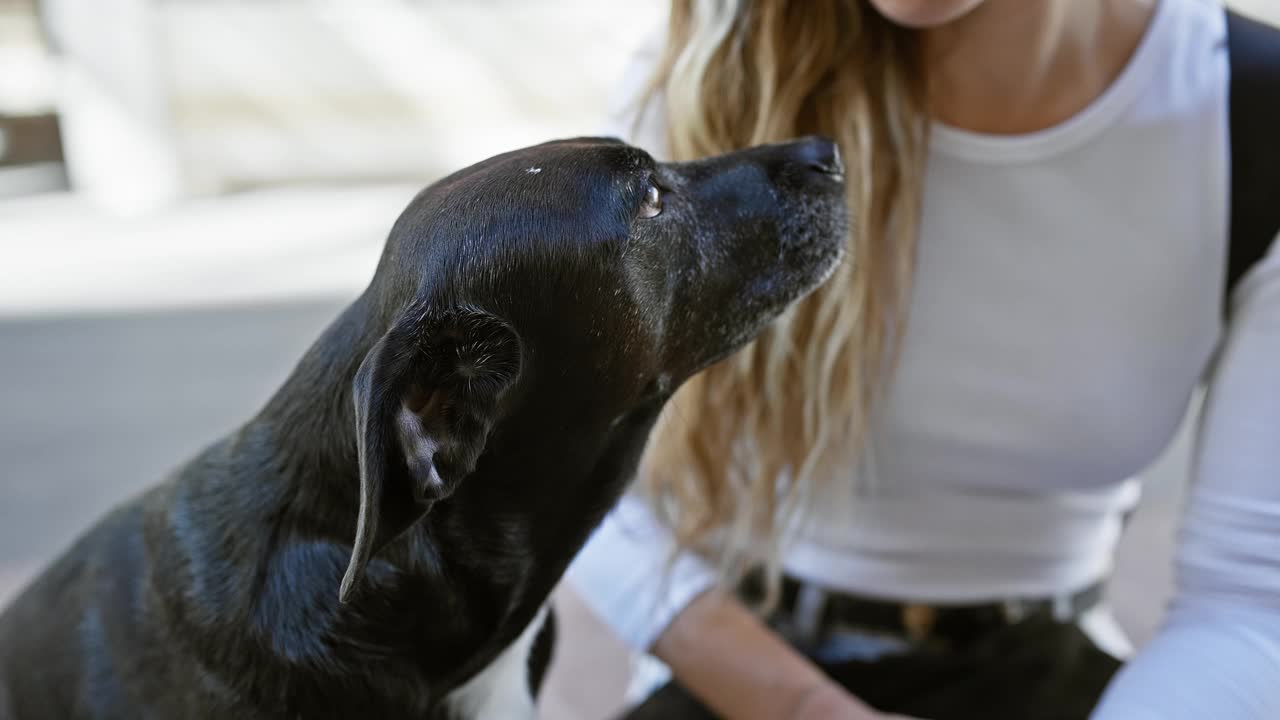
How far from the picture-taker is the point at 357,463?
831 mm

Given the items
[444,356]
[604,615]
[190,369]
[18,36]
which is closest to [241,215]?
[18,36]

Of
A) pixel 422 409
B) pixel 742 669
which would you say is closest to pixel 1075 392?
pixel 742 669

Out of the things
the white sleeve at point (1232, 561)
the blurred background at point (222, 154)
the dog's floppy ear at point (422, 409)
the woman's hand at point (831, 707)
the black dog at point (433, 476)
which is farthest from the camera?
the blurred background at point (222, 154)

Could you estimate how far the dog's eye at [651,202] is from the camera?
0.93 m

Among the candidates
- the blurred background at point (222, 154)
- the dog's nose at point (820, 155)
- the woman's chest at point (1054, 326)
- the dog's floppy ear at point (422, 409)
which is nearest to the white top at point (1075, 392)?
the woman's chest at point (1054, 326)

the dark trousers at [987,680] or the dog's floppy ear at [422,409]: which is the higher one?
the dog's floppy ear at [422,409]

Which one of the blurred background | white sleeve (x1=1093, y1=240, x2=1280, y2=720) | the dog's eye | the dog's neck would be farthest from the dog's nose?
the blurred background

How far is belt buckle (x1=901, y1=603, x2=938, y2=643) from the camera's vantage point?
1.21 metres

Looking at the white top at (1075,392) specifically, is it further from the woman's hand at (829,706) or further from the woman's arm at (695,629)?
the woman's hand at (829,706)

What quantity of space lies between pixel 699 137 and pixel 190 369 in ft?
8.52

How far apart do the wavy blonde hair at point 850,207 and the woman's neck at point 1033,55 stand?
5 cm

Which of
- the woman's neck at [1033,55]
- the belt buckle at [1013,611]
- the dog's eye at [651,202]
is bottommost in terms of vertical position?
the belt buckle at [1013,611]

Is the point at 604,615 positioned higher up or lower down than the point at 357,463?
lower down

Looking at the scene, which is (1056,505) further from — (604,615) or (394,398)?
(394,398)
